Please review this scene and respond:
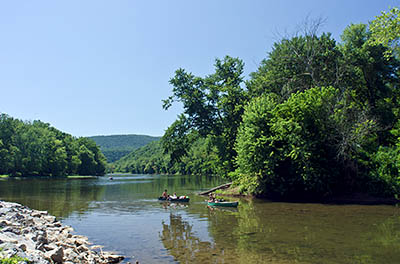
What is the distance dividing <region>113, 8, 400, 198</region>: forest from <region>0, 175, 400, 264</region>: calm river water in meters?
4.82

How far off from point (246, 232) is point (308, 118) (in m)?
17.7

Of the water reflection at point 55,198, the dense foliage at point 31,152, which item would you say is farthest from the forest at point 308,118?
the dense foliage at point 31,152

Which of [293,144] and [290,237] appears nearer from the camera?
[290,237]

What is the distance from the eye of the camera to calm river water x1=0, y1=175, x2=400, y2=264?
1409 centimetres

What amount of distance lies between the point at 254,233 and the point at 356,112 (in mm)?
23367

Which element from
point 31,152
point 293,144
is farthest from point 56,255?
point 31,152

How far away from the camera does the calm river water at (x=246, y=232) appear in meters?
14.1

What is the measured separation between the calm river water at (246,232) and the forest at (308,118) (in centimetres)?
482

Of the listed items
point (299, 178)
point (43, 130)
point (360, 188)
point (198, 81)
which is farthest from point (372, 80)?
point (43, 130)

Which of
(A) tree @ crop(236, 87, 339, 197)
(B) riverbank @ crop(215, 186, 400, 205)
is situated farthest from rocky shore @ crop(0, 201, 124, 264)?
(B) riverbank @ crop(215, 186, 400, 205)

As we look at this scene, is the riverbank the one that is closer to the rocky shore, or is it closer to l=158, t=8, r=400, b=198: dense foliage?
l=158, t=8, r=400, b=198: dense foliage

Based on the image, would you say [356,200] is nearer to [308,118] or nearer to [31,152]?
[308,118]

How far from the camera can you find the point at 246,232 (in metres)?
19.1

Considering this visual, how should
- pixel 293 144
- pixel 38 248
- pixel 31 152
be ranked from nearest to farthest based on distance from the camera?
1. pixel 38 248
2. pixel 293 144
3. pixel 31 152
